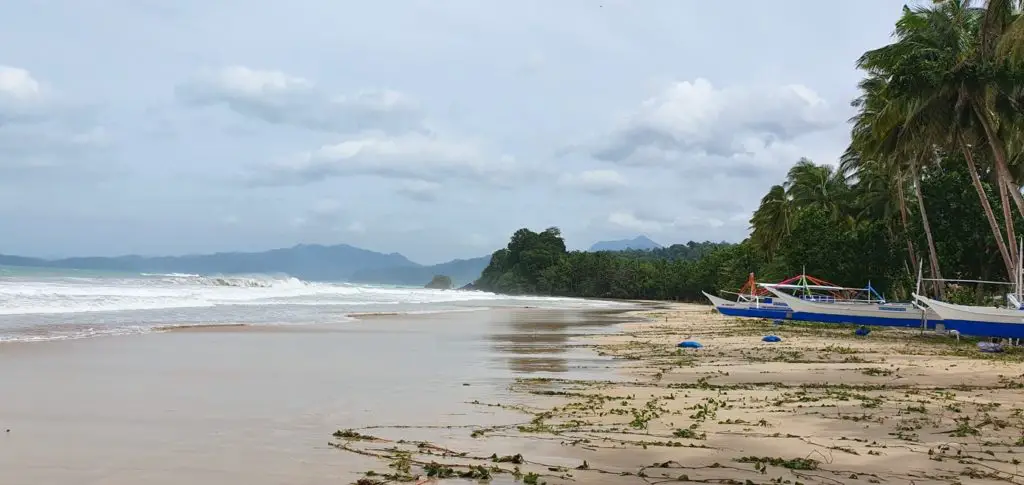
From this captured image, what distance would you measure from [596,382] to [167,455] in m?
6.91

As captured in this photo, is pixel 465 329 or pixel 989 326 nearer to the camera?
pixel 989 326

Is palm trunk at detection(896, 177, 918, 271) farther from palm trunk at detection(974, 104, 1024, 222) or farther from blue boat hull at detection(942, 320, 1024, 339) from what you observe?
blue boat hull at detection(942, 320, 1024, 339)

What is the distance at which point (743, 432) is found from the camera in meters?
7.77

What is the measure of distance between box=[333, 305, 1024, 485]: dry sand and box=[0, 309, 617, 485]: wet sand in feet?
1.66

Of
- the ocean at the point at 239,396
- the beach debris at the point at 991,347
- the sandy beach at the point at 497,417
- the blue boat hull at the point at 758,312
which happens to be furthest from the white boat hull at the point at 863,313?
the ocean at the point at 239,396

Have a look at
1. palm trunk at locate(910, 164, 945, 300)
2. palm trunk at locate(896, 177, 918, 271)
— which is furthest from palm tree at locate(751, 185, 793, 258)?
palm trunk at locate(910, 164, 945, 300)

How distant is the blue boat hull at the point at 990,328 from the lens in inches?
→ 725

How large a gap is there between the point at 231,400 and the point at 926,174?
3592 cm

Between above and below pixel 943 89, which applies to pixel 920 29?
above

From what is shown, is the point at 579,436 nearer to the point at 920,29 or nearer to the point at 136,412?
the point at 136,412

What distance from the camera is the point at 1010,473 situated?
603cm

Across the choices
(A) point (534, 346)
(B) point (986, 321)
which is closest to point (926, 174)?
(B) point (986, 321)

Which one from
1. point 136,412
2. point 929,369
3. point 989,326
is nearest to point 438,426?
point 136,412

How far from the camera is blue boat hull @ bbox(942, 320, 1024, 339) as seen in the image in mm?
18422
